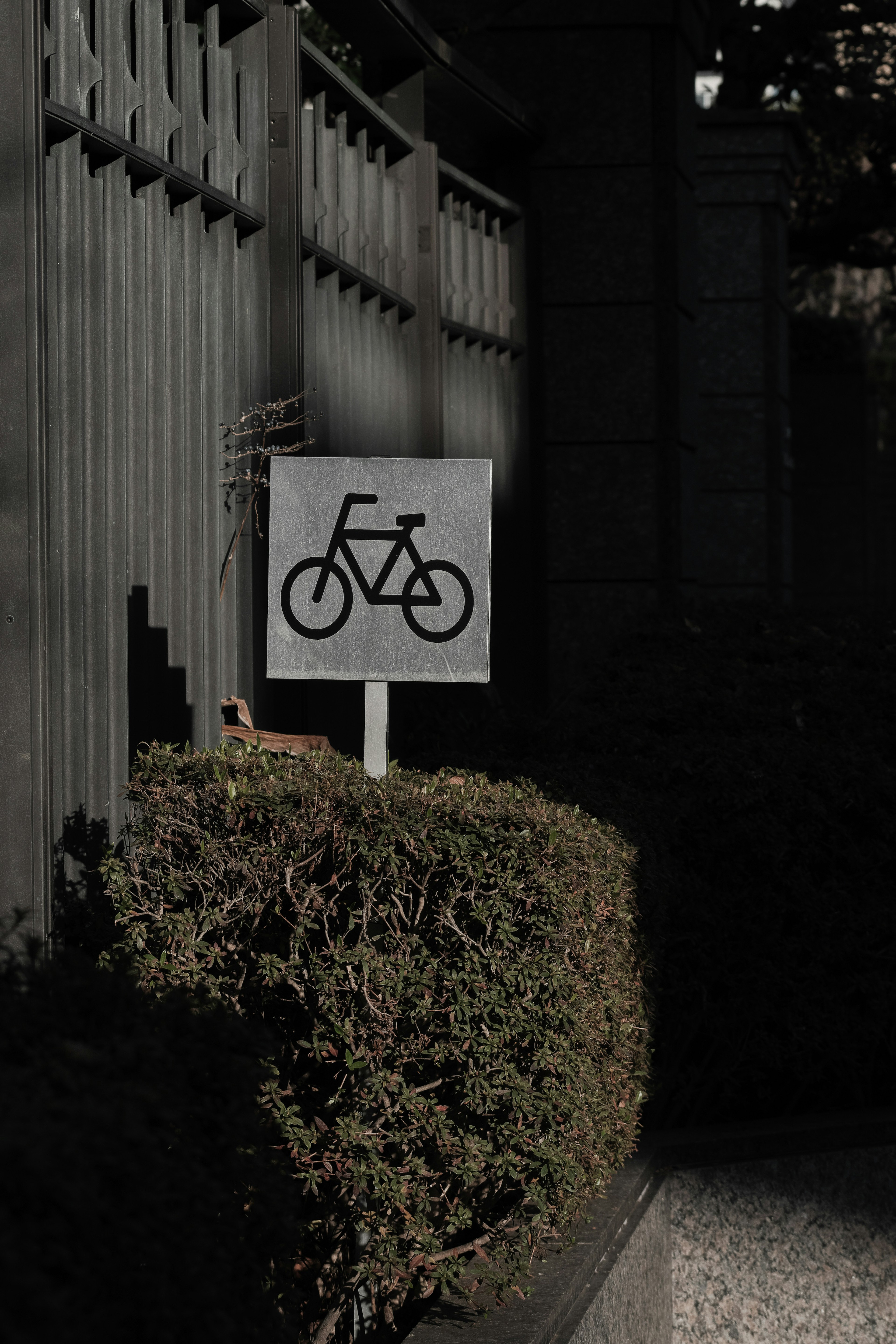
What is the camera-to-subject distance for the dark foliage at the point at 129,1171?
1.61 meters

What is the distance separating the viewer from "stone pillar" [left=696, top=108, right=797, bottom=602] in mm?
11531

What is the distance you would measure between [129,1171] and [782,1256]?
3.40 meters

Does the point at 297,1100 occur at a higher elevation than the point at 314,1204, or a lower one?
higher

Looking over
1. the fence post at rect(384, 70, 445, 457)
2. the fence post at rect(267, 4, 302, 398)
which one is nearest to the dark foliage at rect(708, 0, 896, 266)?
the fence post at rect(384, 70, 445, 457)

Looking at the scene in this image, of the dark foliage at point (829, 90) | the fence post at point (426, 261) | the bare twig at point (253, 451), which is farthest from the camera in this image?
the dark foliage at point (829, 90)

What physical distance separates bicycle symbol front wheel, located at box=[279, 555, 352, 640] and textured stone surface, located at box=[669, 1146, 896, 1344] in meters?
2.08

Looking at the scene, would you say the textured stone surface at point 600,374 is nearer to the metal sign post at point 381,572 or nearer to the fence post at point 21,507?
the metal sign post at point 381,572

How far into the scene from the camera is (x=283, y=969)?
123 inches

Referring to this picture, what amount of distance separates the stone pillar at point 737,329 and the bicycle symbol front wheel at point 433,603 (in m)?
8.17

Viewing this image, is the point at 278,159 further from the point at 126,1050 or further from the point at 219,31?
the point at 126,1050

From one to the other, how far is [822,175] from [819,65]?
1.30m

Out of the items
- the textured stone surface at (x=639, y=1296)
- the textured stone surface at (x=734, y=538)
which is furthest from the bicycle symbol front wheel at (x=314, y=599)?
the textured stone surface at (x=734, y=538)

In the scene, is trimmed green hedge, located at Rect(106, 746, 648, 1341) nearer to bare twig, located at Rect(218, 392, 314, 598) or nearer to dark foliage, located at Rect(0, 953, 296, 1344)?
dark foliage, located at Rect(0, 953, 296, 1344)

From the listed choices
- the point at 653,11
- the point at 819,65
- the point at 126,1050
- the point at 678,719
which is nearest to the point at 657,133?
the point at 653,11
